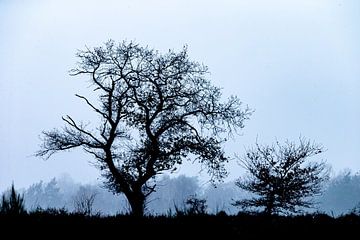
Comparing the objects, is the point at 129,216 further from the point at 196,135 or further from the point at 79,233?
the point at 196,135

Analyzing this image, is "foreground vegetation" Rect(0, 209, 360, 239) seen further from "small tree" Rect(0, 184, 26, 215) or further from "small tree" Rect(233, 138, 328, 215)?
"small tree" Rect(233, 138, 328, 215)

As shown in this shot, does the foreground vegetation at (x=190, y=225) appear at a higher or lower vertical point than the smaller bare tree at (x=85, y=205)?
lower

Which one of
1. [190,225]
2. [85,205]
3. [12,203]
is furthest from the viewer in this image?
[85,205]

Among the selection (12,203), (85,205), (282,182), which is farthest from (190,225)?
(282,182)

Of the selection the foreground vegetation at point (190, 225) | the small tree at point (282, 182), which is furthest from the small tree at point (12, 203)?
the small tree at point (282, 182)

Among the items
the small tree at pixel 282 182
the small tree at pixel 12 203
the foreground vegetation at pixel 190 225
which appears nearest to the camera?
the foreground vegetation at pixel 190 225

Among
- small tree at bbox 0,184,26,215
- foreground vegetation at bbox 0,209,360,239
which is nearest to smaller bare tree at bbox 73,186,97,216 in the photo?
foreground vegetation at bbox 0,209,360,239

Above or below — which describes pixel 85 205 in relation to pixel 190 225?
above

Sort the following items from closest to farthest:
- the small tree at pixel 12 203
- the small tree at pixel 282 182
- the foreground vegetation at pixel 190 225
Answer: the foreground vegetation at pixel 190 225 < the small tree at pixel 12 203 < the small tree at pixel 282 182

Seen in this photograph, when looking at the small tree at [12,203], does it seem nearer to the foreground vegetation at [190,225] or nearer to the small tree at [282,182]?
the foreground vegetation at [190,225]

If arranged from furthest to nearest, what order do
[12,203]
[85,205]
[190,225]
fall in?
1. [85,205]
2. [12,203]
3. [190,225]

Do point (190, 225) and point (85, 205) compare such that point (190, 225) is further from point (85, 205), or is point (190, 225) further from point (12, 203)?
point (85, 205)

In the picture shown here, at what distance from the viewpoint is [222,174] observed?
1975cm

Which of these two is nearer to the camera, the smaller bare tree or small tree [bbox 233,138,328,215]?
the smaller bare tree
